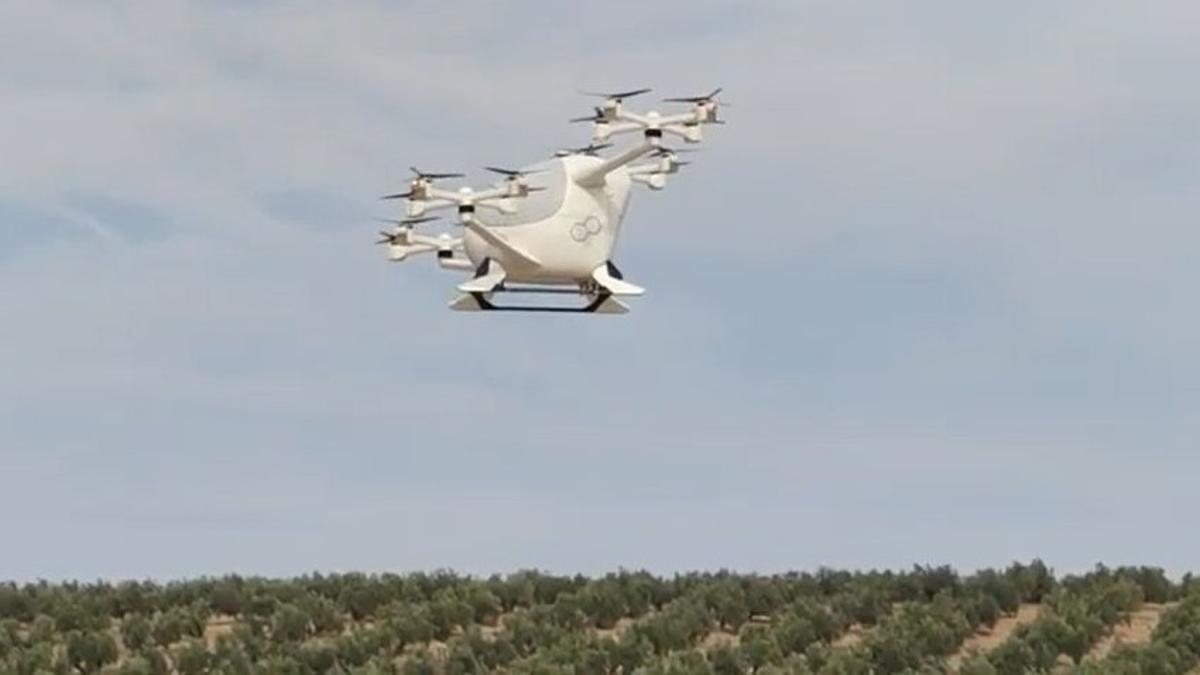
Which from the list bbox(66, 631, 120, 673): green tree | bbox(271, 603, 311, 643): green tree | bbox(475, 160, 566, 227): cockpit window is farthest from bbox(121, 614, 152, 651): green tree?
bbox(475, 160, 566, 227): cockpit window

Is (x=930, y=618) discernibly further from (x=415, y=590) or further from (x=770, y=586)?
(x=415, y=590)

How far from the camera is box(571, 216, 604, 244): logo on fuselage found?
22500 millimetres

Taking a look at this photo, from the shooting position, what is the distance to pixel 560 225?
73.8 ft

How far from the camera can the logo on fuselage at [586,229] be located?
2250 cm

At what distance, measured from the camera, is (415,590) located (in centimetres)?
3272

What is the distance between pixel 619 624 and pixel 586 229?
8840mm

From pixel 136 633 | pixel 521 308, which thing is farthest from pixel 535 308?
pixel 136 633

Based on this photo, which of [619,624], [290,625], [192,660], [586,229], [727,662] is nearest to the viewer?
[586,229]

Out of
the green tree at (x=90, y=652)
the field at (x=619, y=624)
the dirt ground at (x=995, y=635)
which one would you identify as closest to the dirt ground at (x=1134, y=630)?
the field at (x=619, y=624)

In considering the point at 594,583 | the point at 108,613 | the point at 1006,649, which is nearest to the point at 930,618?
the point at 1006,649

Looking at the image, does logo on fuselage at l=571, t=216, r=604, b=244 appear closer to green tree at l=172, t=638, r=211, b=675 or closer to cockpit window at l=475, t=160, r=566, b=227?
cockpit window at l=475, t=160, r=566, b=227

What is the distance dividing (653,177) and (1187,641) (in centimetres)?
798

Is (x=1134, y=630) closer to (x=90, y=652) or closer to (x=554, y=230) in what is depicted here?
(x=554, y=230)

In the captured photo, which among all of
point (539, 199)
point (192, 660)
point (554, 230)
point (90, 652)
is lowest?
point (192, 660)
